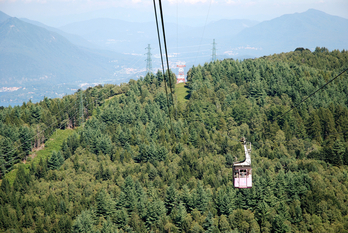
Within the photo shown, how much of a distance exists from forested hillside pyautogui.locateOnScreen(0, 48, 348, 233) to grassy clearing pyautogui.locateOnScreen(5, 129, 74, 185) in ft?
8.45

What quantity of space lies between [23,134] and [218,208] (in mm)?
68857

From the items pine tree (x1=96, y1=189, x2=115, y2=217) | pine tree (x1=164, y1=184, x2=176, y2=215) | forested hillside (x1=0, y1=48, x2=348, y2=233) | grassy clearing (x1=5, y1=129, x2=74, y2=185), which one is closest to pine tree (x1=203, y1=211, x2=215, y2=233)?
forested hillside (x1=0, y1=48, x2=348, y2=233)

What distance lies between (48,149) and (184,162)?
152ft

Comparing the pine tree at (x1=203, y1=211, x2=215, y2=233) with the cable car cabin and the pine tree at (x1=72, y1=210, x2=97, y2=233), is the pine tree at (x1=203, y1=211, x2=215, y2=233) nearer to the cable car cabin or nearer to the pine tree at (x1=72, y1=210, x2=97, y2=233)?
the pine tree at (x1=72, y1=210, x2=97, y2=233)

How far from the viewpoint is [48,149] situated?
419 feet

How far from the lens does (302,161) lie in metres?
120

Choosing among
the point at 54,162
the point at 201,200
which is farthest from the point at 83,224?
the point at 54,162

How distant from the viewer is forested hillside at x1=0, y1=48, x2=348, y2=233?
92.2 metres

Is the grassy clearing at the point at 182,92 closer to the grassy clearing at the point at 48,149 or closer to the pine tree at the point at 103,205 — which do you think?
the grassy clearing at the point at 48,149

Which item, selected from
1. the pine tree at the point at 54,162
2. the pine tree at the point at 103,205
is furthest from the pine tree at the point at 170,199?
the pine tree at the point at 54,162

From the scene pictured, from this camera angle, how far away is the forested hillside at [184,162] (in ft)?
303

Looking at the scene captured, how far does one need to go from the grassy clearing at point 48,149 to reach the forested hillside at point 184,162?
101 inches

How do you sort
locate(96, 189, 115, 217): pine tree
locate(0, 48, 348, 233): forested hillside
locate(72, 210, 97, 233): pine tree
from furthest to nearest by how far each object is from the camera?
locate(96, 189, 115, 217): pine tree
locate(0, 48, 348, 233): forested hillside
locate(72, 210, 97, 233): pine tree

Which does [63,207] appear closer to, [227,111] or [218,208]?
[218,208]
